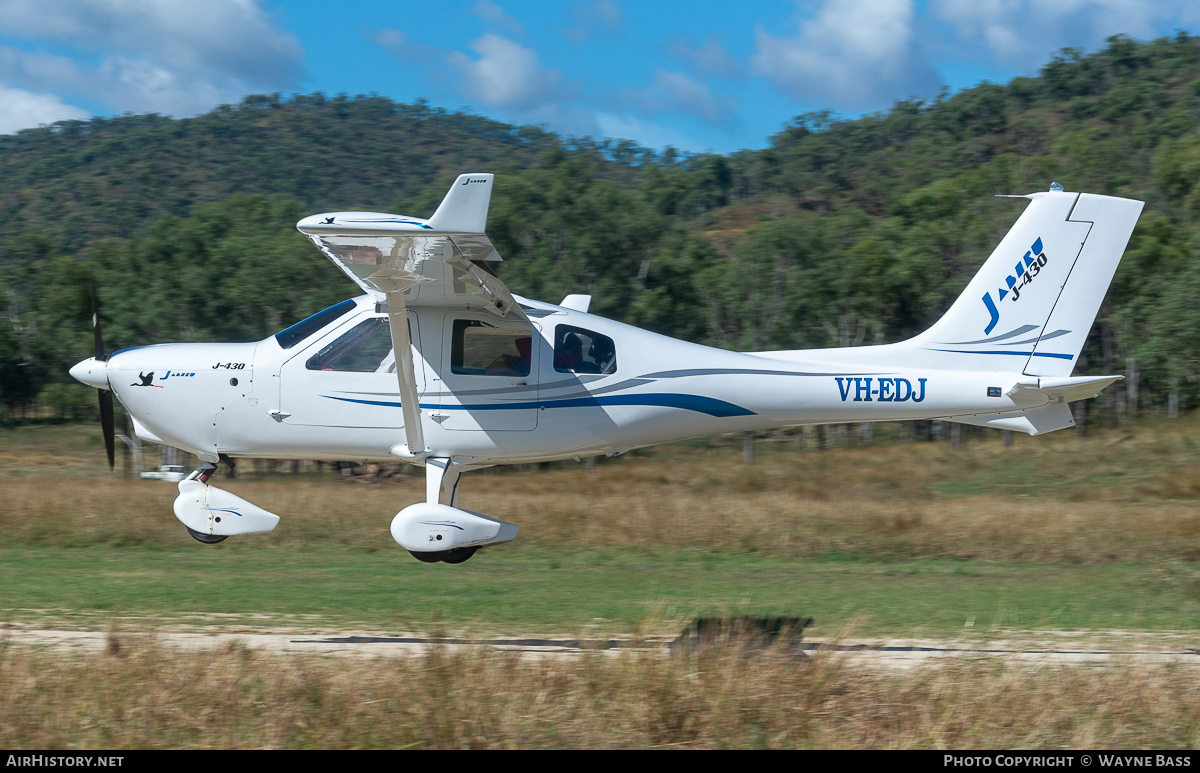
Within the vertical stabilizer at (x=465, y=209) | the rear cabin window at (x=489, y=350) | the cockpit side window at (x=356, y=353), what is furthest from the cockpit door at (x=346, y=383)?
the vertical stabilizer at (x=465, y=209)

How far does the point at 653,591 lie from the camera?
15977 mm

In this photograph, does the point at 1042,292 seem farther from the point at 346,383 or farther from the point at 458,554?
the point at 346,383

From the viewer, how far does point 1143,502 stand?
99.8 ft

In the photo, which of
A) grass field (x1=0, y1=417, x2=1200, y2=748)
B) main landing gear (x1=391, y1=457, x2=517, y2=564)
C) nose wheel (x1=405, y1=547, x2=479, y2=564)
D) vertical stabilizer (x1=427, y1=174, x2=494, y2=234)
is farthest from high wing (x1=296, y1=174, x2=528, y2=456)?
grass field (x1=0, y1=417, x2=1200, y2=748)

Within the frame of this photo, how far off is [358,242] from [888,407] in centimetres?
515

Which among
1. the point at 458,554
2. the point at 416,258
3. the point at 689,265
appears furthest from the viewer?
the point at 689,265

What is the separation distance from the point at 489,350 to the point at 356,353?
128cm

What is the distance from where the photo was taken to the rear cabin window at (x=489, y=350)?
9953 millimetres

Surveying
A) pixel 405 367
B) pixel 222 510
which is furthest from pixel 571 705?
pixel 222 510

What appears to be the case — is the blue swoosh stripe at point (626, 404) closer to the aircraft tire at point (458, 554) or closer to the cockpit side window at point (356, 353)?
→ the cockpit side window at point (356, 353)

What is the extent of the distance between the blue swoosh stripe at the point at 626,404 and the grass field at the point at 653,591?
207cm

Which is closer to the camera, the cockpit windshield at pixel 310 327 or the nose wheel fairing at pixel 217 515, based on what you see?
the nose wheel fairing at pixel 217 515

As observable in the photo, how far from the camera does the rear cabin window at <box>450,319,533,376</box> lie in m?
9.95

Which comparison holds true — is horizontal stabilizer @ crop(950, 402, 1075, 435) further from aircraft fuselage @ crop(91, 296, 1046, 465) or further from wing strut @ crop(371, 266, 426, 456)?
wing strut @ crop(371, 266, 426, 456)
